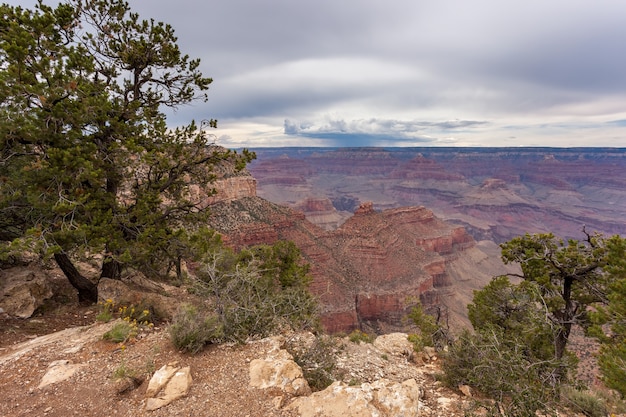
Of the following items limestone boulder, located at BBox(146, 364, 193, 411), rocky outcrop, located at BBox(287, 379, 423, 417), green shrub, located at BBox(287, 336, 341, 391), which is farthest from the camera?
green shrub, located at BBox(287, 336, 341, 391)

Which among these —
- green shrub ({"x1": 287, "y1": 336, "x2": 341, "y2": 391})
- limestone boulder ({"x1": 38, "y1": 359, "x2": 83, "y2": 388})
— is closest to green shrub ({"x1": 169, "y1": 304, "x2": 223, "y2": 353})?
green shrub ({"x1": 287, "y1": 336, "x2": 341, "y2": 391})

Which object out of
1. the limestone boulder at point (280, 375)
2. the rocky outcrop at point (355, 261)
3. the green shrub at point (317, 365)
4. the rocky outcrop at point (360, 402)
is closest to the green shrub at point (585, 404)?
the rocky outcrop at point (360, 402)

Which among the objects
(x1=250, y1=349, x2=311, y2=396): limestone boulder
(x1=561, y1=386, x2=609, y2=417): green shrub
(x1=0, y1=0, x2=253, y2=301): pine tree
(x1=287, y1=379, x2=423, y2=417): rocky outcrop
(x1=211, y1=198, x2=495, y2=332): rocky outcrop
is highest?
(x1=0, y1=0, x2=253, y2=301): pine tree

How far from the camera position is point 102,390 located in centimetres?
525

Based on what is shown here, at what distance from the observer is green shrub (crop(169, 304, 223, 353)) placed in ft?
20.2

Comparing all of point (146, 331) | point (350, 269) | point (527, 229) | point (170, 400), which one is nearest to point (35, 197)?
point (146, 331)

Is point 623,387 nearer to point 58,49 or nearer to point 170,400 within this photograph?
point 170,400

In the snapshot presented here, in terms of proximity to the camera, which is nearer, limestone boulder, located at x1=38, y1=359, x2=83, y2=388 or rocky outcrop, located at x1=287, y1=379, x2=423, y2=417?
rocky outcrop, located at x1=287, y1=379, x2=423, y2=417

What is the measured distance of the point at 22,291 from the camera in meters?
9.09

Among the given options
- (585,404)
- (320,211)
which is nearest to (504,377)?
(585,404)

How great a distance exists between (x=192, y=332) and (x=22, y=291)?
6.66 metres

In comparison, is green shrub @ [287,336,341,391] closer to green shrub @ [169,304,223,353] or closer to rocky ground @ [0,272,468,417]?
rocky ground @ [0,272,468,417]

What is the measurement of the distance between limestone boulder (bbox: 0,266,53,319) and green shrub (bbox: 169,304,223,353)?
5736mm

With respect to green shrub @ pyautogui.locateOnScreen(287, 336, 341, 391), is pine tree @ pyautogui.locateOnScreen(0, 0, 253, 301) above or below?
above
